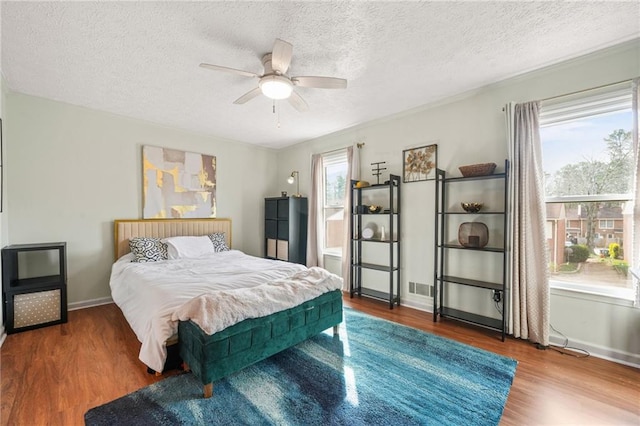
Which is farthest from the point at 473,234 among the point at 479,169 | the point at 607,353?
the point at 607,353

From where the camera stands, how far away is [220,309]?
194cm

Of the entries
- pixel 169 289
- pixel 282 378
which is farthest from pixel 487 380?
pixel 169 289

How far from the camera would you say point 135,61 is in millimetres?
2439

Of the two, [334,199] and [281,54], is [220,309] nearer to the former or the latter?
[281,54]

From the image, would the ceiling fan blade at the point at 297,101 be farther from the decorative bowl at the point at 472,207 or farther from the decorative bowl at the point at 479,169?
the decorative bowl at the point at 472,207

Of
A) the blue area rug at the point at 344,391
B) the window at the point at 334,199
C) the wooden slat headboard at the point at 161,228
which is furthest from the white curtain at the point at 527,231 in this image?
the wooden slat headboard at the point at 161,228

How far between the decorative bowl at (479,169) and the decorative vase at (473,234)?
22.0 inches

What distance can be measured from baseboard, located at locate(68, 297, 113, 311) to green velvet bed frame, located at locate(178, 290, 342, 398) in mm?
2483

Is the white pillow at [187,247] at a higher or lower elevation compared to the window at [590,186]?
lower

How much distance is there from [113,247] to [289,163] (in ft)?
10.6

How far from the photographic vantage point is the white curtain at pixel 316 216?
4.87 m

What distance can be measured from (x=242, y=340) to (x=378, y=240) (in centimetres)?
230

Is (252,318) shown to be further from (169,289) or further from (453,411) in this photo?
(453,411)

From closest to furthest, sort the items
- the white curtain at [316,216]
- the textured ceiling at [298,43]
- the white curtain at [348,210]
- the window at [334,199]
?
1. the textured ceiling at [298,43]
2. the white curtain at [348,210]
3. the window at [334,199]
4. the white curtain at [316,216]
